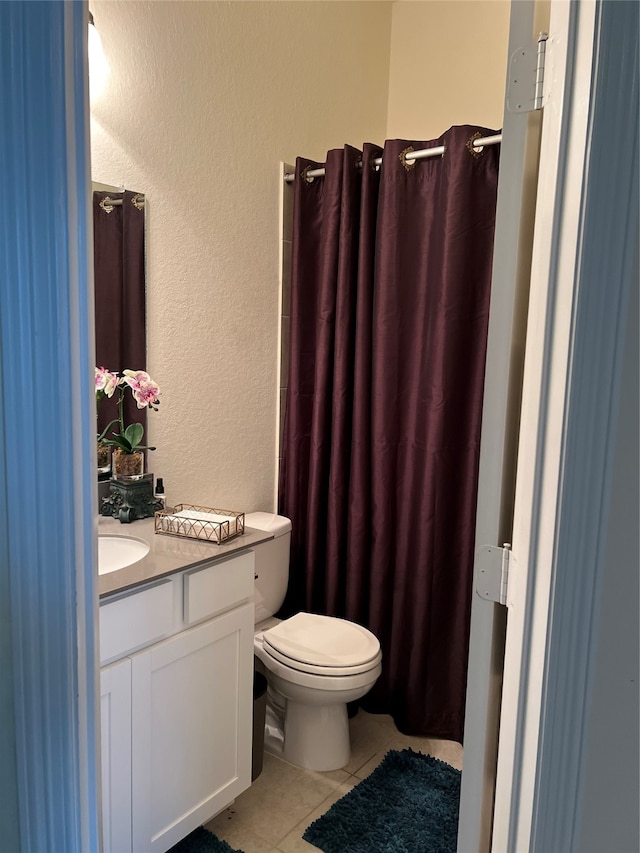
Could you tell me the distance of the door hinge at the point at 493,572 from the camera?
0.96 metres

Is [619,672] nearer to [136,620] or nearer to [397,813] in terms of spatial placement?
[136,620]

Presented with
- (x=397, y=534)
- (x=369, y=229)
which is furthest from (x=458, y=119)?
(x=397, y=534)

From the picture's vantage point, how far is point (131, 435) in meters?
1.91

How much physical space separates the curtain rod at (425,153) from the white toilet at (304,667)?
1.35 metres

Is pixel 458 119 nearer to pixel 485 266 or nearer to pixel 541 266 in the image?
pixel 485 266

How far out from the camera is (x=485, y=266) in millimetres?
2160

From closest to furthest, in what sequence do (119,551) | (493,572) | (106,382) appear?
(493,572), (119,551), (106,382)

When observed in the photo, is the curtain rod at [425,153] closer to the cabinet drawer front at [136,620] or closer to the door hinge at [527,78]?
the door hinge at [527,78]

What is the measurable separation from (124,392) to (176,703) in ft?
3.06

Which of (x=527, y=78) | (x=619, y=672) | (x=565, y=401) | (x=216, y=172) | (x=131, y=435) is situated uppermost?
(x=216, y=172)

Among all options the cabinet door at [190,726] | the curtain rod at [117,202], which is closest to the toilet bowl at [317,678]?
the cabinet door at [190,726]

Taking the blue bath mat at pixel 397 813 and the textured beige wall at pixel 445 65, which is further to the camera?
the textured beige wall at pixel 445 65

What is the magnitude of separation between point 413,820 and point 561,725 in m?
1.29

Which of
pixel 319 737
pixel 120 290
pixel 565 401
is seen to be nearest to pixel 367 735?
pixel 319 737
